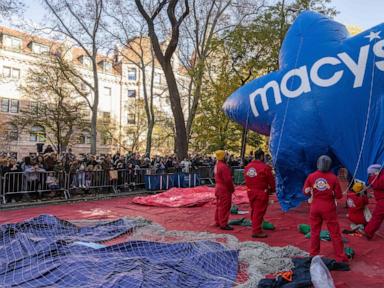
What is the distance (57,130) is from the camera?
26.0 metres

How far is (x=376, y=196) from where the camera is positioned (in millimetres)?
7082

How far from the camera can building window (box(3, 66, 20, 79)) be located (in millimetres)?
34875

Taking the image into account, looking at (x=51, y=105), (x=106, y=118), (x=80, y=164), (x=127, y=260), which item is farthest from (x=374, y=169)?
(x=106, y=118)

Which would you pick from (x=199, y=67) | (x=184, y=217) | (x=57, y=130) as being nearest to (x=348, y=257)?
(x=184, y=217)

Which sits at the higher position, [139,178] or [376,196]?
[139,178]

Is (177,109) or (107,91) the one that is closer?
(177,109)

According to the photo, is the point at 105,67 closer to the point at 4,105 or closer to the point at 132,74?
the point at 132,74

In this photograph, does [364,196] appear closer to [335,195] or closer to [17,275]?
[335,195]

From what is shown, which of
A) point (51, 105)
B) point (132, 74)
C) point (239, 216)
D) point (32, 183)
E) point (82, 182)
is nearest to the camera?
point (239, 216)

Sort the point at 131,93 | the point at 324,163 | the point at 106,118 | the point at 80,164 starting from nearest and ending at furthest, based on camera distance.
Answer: the point at 324,163 < the point at 80,164 < the point at 106,118 < the point at 131,93

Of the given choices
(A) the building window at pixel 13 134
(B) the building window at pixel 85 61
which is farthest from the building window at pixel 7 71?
(B) the building window at pixel 85 61

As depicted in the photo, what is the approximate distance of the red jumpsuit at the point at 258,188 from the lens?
7406mm

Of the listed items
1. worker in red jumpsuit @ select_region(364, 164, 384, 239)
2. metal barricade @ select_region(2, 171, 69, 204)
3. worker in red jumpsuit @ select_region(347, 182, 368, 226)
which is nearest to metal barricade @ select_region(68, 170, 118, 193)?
metal barricade @ select_region(2, 171, 69, 204)

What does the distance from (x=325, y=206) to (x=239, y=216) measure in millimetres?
4139
